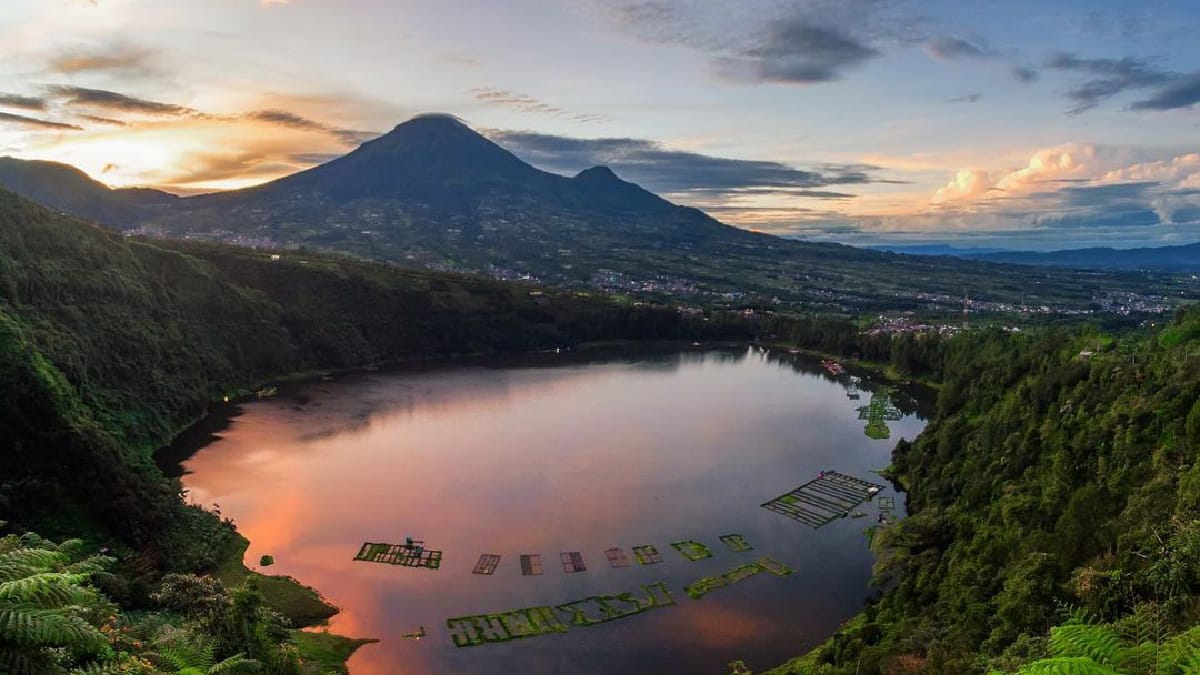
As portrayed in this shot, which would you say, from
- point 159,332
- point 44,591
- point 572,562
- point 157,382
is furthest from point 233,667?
point 159,332

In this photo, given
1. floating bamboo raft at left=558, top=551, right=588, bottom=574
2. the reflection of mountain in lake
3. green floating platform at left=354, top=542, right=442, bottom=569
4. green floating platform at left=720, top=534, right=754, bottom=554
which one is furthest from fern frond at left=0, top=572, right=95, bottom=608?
the reflection of mountain in lake

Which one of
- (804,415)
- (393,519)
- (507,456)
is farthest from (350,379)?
(804,415)

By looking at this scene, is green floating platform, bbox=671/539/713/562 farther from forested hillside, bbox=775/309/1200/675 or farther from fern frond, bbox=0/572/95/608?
fern frond, bbox=0/572/95/608

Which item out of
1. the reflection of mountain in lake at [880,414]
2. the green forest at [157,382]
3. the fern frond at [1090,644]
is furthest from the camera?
the reflection of mountain in lake at [880,414]

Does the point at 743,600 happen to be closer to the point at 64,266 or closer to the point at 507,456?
the point at 507,456

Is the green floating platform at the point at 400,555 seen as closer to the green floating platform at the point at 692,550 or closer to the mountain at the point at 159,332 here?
the mountain at the point at 159,332

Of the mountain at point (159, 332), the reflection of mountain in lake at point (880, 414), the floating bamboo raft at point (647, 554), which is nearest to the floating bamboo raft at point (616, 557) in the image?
the floating bamboo raft at point (647, 554)
